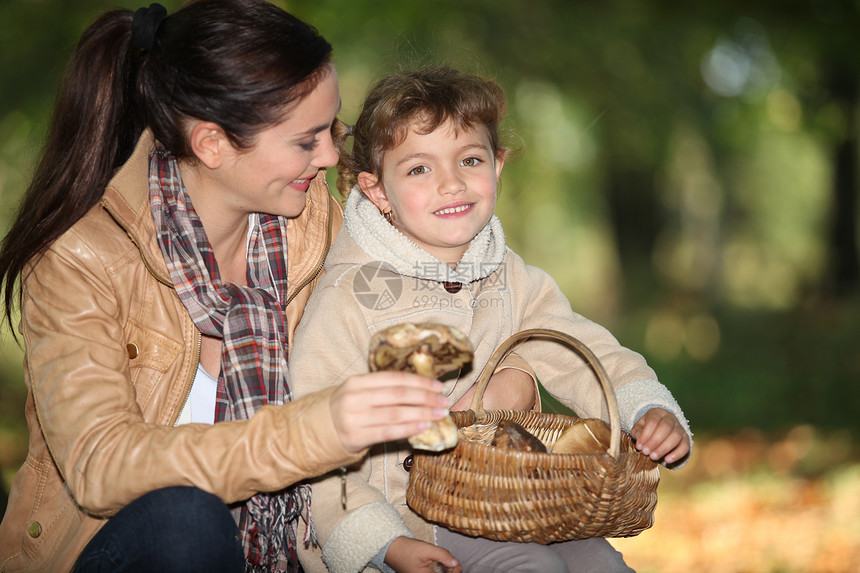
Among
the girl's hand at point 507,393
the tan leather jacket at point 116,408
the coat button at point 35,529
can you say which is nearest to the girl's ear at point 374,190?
the tan leather jacket at point 116,408

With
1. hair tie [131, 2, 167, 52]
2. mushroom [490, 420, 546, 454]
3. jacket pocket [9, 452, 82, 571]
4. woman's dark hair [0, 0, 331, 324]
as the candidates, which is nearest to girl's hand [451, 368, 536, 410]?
mushroom [490, 420, 546, 454]

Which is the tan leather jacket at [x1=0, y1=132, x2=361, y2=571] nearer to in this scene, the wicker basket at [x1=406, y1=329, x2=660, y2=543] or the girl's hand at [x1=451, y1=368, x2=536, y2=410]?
the wicker basket at [x1=406, y1=329, x2=660, y2=543]

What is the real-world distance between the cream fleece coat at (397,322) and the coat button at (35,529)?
25.9 inches

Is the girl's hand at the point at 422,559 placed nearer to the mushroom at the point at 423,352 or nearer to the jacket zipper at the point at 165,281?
the mushroom at the point at 423,352

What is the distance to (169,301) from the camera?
1980mm

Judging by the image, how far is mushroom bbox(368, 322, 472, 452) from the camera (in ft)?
5.22

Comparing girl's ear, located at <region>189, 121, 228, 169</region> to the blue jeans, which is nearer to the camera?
the blue jeans

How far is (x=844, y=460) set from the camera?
16.9 feet

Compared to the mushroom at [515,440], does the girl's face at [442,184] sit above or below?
above

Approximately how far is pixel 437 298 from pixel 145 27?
106 centimetres

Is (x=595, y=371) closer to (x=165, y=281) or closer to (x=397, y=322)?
(x=397, y=322)

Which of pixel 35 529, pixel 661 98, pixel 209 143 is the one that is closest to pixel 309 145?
pixel 209 143

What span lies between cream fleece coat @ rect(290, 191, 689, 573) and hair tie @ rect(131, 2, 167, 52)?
0.72m

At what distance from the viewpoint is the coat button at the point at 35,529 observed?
6.09 feet
